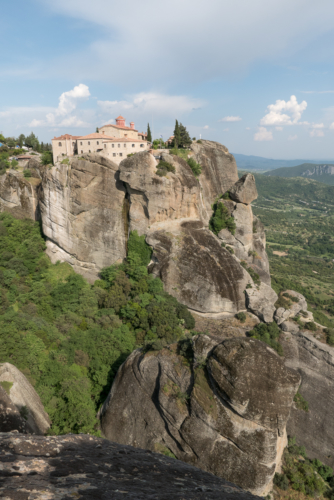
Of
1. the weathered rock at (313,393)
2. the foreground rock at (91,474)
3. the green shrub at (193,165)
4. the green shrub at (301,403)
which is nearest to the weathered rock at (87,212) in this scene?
the green shrub at (193,165)

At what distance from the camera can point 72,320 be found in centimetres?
3070

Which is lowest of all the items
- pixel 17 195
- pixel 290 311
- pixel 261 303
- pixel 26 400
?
pixel 26 400

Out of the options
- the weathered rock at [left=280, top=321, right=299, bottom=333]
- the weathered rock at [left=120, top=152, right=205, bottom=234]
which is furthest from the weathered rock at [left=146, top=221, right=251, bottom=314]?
the weathered rock at [left=280, top=321, right=299, bottom=333]

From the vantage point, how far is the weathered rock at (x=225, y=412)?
1681cm

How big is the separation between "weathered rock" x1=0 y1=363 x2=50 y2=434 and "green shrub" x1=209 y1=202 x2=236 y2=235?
2789 centimetres

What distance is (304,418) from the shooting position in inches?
1038

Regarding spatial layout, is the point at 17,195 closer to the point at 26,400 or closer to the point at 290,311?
the point at 26,400

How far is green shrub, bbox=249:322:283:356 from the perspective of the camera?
30203 mm

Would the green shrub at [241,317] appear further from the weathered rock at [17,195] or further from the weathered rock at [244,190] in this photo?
the weathered rock at [17,195]

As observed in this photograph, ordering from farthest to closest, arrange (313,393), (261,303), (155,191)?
1. (155,191)
2. (261,303)
3. (313,393)

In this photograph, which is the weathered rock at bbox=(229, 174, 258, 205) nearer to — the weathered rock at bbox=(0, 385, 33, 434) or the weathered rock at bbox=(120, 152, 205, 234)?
the weathered rock at bbox=(120, 152, 205, 234)

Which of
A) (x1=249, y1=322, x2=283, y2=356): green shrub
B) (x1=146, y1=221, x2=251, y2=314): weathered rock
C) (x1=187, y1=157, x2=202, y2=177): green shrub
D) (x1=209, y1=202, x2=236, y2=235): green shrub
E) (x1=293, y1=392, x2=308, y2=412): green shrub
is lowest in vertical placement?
(x1=293, y1=392, x2=308, y2=412): green shrub

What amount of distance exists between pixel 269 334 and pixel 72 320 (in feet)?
69.4

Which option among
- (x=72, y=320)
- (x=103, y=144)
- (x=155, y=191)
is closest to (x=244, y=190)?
(x=155, y=191)
